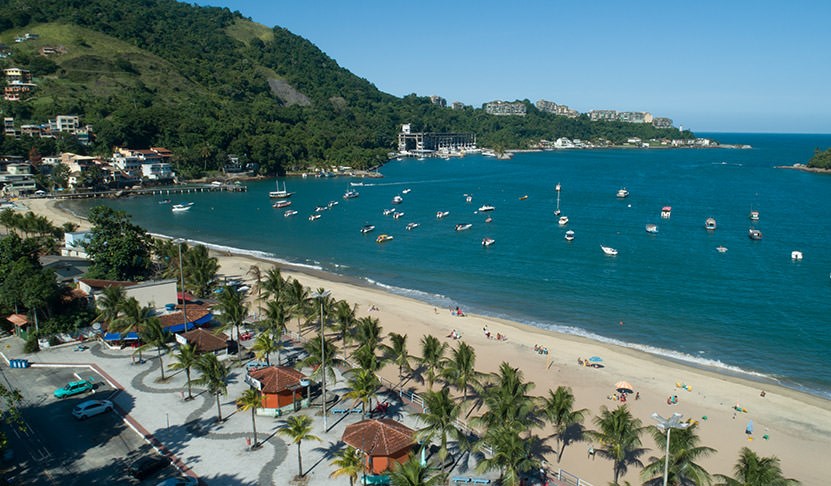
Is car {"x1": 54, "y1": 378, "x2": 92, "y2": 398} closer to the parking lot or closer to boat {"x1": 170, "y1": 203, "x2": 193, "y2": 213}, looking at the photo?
the parking lot

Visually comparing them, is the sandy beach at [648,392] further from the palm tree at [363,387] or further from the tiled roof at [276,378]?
the palm tree at [363,387]

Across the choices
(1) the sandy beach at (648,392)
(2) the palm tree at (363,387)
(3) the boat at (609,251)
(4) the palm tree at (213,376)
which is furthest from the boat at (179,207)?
(2) the palm tree at (363,387)

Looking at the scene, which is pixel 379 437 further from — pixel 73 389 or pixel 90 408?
pixel 73 389

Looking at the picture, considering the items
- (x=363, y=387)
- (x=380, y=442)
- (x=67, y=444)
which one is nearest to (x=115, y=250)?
(x=67, y=444)

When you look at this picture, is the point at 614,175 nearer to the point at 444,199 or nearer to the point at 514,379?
the point at 444,199

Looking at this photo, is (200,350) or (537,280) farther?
(537,280)

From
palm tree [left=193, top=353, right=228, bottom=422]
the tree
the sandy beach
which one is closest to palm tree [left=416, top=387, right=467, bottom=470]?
the sandy beach

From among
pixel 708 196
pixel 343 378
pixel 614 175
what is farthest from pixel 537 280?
pixel 614 175
